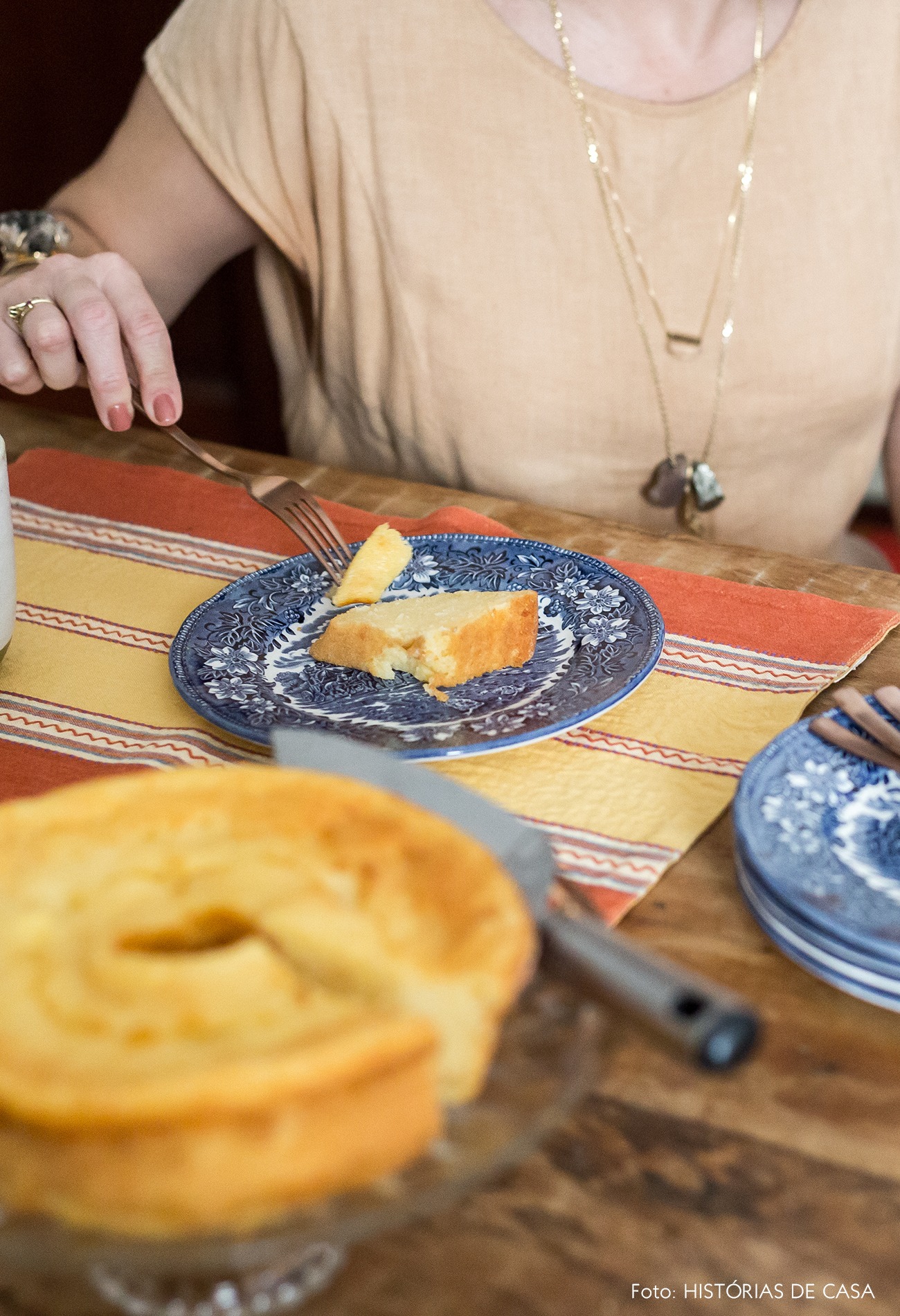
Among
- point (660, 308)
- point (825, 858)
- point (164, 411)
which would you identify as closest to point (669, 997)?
point (825, 858)

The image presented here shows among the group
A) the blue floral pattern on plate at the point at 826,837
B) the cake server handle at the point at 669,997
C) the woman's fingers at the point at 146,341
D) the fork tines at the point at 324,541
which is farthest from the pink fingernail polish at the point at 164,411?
the cake server handle at the point at 669,997

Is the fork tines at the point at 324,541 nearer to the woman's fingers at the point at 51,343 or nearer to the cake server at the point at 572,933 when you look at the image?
the woman's fingers at the point at 51,343

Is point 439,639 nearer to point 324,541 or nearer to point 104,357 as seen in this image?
point 324,541

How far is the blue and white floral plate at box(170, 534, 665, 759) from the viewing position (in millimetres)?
788

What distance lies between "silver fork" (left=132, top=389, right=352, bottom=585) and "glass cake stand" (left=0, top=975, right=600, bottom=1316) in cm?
60

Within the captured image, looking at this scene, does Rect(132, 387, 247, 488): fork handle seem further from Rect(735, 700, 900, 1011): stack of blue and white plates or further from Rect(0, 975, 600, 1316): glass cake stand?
Rect(0, 975, 600, 1316): glass cake stand

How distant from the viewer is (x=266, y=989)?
418 mm

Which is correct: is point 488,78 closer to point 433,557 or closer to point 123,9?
point 433,557

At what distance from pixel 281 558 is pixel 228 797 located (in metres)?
0.59

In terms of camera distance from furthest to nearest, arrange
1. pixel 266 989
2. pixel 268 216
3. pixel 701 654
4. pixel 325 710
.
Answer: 1. pixel 268 216
2. pixel 701 654
3. pixel 325 710
4. pixel 266 989

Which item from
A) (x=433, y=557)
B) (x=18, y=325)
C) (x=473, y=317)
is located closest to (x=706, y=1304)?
(x=433, y=557)

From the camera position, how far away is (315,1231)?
Answer: 366 mm

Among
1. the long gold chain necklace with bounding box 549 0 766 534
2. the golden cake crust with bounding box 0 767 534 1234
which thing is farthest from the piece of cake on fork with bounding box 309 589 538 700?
the long gold chain necklace with bounding box 549 0 766 534

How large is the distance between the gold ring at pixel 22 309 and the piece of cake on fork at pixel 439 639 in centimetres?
43
